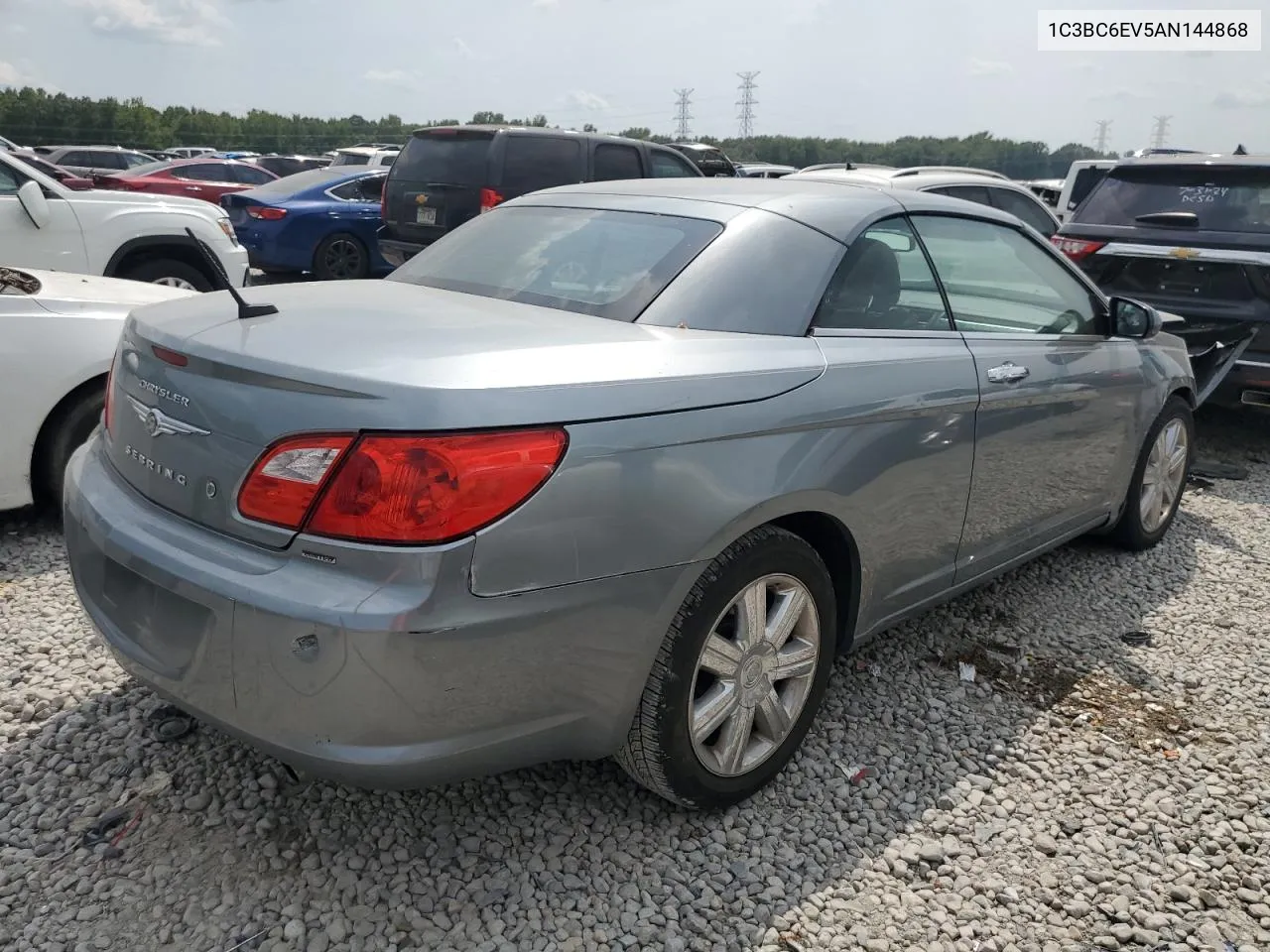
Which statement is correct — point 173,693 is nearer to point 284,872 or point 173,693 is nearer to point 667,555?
point 284,872

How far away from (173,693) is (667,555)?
115 cm

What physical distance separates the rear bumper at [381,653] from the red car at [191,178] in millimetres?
13120

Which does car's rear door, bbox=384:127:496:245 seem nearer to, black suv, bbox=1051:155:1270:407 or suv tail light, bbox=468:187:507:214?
suv tail light, bbox=468:187:507:214


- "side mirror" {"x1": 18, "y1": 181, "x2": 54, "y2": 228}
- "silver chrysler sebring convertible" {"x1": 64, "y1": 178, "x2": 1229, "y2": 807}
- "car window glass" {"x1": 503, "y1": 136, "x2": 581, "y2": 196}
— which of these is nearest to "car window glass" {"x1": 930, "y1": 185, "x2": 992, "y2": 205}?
"car window glass" {"x1": 503, "y1": 136, "x2": 581, "y2": 196}

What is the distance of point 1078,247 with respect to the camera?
6.59m

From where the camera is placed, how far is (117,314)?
4301mm

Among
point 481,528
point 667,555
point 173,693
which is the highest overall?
point 481,528

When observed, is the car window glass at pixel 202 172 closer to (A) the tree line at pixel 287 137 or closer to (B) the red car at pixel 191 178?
(B) the red car at pixel 191 178

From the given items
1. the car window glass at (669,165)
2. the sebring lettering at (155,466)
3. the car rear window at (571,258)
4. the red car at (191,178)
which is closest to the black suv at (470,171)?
the car window glass at (669,165)

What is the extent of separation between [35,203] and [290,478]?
6585mm

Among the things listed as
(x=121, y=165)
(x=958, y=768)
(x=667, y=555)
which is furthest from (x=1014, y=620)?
(x=121, y=165)

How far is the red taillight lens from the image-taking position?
2033mm

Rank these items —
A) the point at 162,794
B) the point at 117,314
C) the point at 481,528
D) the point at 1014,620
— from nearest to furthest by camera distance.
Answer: the point at 481,528, the point at 162,794, the point at 1014,620, the point at 117,314

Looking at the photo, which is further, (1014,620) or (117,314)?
(117,314)
